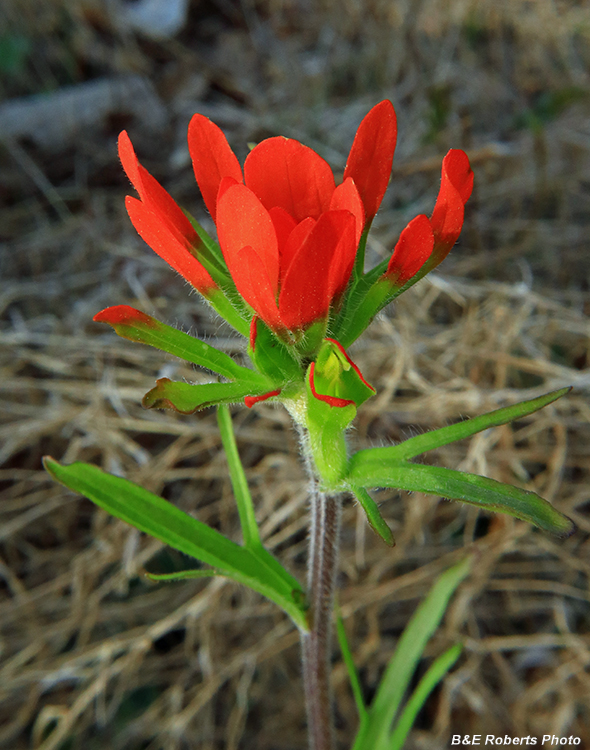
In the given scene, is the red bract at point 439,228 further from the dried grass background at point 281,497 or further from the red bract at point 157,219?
the dried grass background at point 281,497

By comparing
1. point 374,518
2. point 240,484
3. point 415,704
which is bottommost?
point 415,704

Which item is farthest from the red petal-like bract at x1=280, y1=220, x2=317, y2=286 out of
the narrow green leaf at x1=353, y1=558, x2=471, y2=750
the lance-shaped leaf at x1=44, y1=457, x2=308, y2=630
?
the narrow green leaf at x1=353, y1=558, x2=471, y2=750

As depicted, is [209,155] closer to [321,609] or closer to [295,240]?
[295,240]


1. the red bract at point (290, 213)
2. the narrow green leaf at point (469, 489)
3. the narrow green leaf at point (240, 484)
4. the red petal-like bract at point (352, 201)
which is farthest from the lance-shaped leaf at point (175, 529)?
the red petal-like bract at point (352, 201)

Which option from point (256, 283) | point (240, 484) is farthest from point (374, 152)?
point (240, 484)

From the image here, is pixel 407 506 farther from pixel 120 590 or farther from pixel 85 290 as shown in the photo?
pixel 85 290
